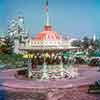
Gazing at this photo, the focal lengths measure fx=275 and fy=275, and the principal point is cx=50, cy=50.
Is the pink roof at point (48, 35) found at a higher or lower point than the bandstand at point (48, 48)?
higher

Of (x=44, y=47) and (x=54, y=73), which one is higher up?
(x=44, y=47)

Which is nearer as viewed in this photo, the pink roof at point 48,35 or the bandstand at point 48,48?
the bandstand at point 48,48

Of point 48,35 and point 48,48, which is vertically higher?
point 48,35

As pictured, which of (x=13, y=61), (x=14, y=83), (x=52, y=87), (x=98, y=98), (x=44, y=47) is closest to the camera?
(x=98, y=98)

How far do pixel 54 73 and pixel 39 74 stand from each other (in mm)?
1072

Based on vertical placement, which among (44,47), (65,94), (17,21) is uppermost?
(17,21)

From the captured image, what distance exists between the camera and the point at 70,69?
69.8 feet

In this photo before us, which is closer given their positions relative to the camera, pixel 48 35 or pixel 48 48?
pixel 48 48

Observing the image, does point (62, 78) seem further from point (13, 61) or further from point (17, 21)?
point (17, 21)

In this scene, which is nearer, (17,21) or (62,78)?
(62,78)

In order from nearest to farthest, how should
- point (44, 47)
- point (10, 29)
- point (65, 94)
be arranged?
1. point (65, 94)
2. point (44, 47)
3. point (10, 29)

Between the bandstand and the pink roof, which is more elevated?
the pink roof

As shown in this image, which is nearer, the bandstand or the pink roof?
the bandstand

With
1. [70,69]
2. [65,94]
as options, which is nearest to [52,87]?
[65,94]
